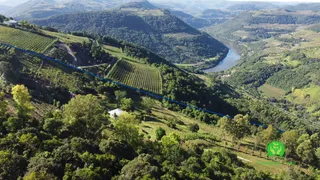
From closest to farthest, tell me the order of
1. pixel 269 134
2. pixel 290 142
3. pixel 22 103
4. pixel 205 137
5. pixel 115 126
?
1. pixel 115 126
2. pixel 22 103
3. pixel 290 142
4. pixel 269 134
5. pixel 205 137

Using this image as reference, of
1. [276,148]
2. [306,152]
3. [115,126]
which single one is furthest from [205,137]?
[115,126]

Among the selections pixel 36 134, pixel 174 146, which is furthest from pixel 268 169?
pixel 36 134

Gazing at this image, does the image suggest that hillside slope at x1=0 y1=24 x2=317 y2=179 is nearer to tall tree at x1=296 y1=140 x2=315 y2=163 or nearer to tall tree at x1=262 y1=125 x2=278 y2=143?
tall tree at x1=262 y1=125 x2=278 y2=143

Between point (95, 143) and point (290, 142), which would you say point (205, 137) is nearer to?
point (290, 142)

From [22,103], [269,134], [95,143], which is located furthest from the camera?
[269,134]

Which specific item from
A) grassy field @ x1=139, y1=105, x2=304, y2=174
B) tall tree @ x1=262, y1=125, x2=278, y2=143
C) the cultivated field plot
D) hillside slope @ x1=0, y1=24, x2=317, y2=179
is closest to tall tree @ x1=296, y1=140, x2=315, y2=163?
hillside slope @ x1=0, y1=24, x2=317, y2=179

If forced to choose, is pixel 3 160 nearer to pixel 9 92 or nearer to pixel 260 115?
pixel 9 92

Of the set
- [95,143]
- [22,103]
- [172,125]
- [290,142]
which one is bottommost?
[172,125]
